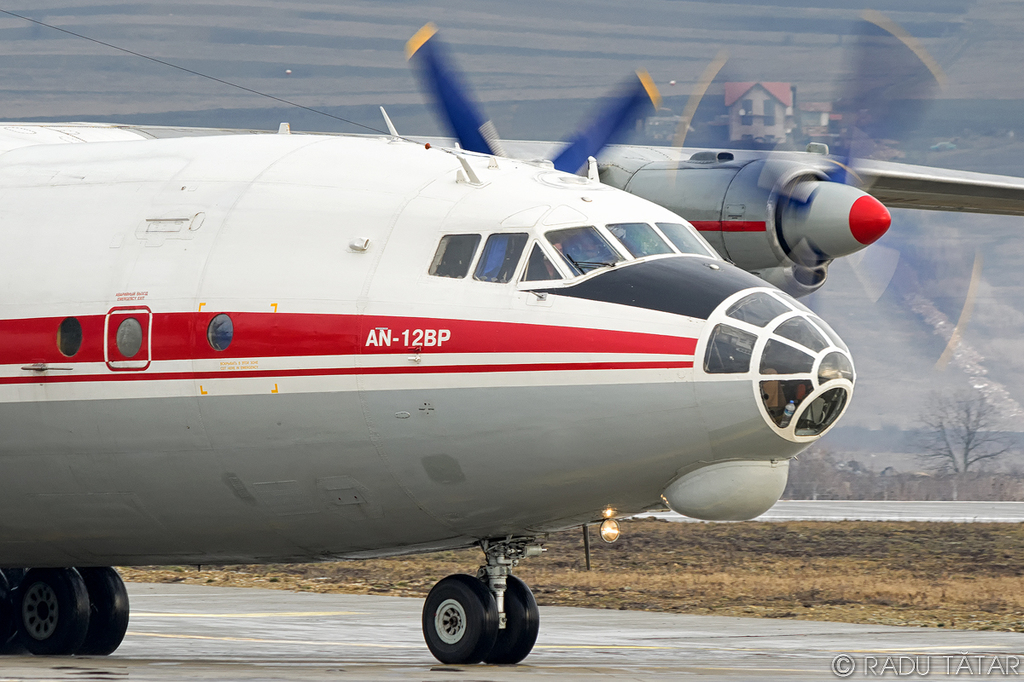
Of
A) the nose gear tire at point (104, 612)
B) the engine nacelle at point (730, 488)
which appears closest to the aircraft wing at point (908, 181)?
the nose gear tire at point (104, 612)

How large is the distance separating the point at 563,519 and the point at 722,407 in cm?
212

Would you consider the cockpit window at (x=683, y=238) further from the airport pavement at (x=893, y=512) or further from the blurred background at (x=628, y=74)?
the blurred background at (x=628, y=74)

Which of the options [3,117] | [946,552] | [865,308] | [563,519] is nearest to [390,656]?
[563,519]

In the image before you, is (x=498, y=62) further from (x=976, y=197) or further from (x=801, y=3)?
(x=976, y=197)

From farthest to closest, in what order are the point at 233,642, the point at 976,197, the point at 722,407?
the point at 976,197 < the point at 233,642 < the point at 722,407

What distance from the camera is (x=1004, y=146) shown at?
121938 mm

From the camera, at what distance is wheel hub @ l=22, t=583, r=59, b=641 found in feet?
53.8

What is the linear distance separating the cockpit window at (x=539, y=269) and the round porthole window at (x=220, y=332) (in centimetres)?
270

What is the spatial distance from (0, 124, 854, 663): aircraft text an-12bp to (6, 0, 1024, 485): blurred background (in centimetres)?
8706

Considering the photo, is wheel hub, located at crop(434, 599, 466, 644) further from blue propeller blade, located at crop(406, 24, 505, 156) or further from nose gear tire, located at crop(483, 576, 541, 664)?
blue propeller blade, located at crop(406, 24, 505, 156)

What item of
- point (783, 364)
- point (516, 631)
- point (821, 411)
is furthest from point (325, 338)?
point (821, 411)

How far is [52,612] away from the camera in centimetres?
1642

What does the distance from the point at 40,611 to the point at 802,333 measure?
948 centimetres

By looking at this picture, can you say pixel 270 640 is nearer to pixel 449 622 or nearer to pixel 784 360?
pixel 449 622
